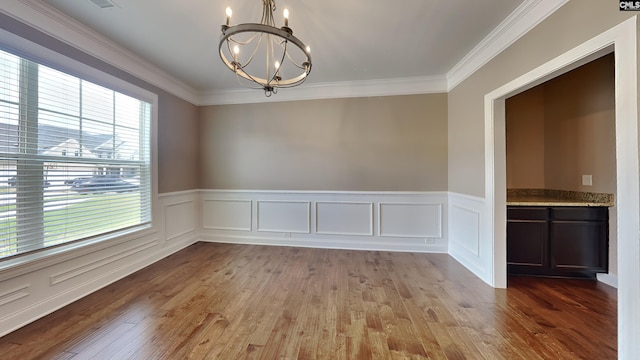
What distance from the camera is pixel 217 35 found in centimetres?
256

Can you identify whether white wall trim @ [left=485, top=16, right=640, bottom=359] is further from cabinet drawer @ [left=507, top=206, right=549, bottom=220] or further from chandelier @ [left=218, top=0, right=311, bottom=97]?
chandelier @ [left=218, top=0, right=311, bottom=97]

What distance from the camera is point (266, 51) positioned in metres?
2.79

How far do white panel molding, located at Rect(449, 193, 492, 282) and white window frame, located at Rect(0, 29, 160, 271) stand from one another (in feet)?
14.6

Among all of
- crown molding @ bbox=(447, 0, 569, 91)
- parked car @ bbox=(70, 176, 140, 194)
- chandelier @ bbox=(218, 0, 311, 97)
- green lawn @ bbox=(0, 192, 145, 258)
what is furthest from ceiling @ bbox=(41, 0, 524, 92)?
green lawn @ bbox=(0, 192, 145, 258)

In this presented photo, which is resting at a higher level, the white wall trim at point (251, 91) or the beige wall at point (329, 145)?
the white wall trim at point (251, 91)

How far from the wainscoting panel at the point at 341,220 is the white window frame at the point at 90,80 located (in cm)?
113

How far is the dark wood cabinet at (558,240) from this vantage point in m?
2.69

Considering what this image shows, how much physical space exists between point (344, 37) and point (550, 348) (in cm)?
326

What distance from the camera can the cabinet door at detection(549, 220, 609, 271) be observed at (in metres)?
2.68

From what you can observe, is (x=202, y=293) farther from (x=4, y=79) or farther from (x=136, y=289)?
(x=4, y=79)

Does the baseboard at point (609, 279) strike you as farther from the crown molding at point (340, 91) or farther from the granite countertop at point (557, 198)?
the crown molding at point (340, 91)

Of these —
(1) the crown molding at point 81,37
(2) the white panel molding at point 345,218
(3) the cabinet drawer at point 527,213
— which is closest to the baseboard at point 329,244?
(2) the white panel molding at point 345,218

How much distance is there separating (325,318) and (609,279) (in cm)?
328

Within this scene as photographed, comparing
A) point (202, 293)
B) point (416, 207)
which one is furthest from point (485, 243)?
point (202, 293)
